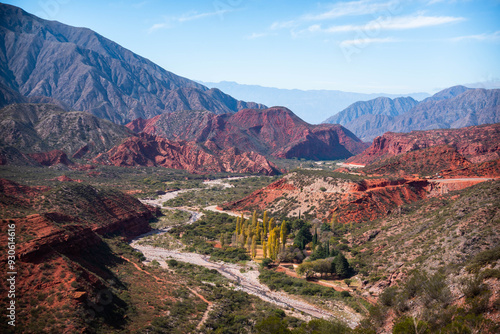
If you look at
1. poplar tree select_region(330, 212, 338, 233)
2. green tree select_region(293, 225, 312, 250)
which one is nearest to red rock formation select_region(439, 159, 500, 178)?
poplar tree select_region(330, 212, 338, 233)

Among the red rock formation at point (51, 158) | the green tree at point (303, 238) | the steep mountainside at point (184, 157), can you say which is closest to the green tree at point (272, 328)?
the green tree at point (303, 238)

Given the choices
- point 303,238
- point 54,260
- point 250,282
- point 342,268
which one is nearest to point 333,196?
point 303,238

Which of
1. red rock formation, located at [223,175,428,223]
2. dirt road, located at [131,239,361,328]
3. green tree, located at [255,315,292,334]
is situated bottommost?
dirt road, located at [131,239,361,328]

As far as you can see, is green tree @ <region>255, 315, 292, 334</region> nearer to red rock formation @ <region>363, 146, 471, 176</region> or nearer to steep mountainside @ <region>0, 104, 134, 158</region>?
red rock formation @ <region>363, 146, 471, 176</region>

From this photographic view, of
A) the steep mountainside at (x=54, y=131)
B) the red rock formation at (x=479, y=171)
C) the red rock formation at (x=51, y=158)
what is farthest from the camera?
the steep mountainside at (x=54, y=131)

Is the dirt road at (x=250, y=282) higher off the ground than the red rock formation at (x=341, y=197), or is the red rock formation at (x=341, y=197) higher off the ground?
the red rock formation at (x=341, y=197)

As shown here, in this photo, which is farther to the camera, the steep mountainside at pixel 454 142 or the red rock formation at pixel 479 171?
the steep mountainside at pixel 454 142

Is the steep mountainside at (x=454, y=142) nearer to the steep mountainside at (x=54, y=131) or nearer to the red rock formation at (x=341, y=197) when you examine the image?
the red rock formation at (x=341, y=197)

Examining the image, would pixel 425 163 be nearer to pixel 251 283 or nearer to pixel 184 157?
pixel 251 283
